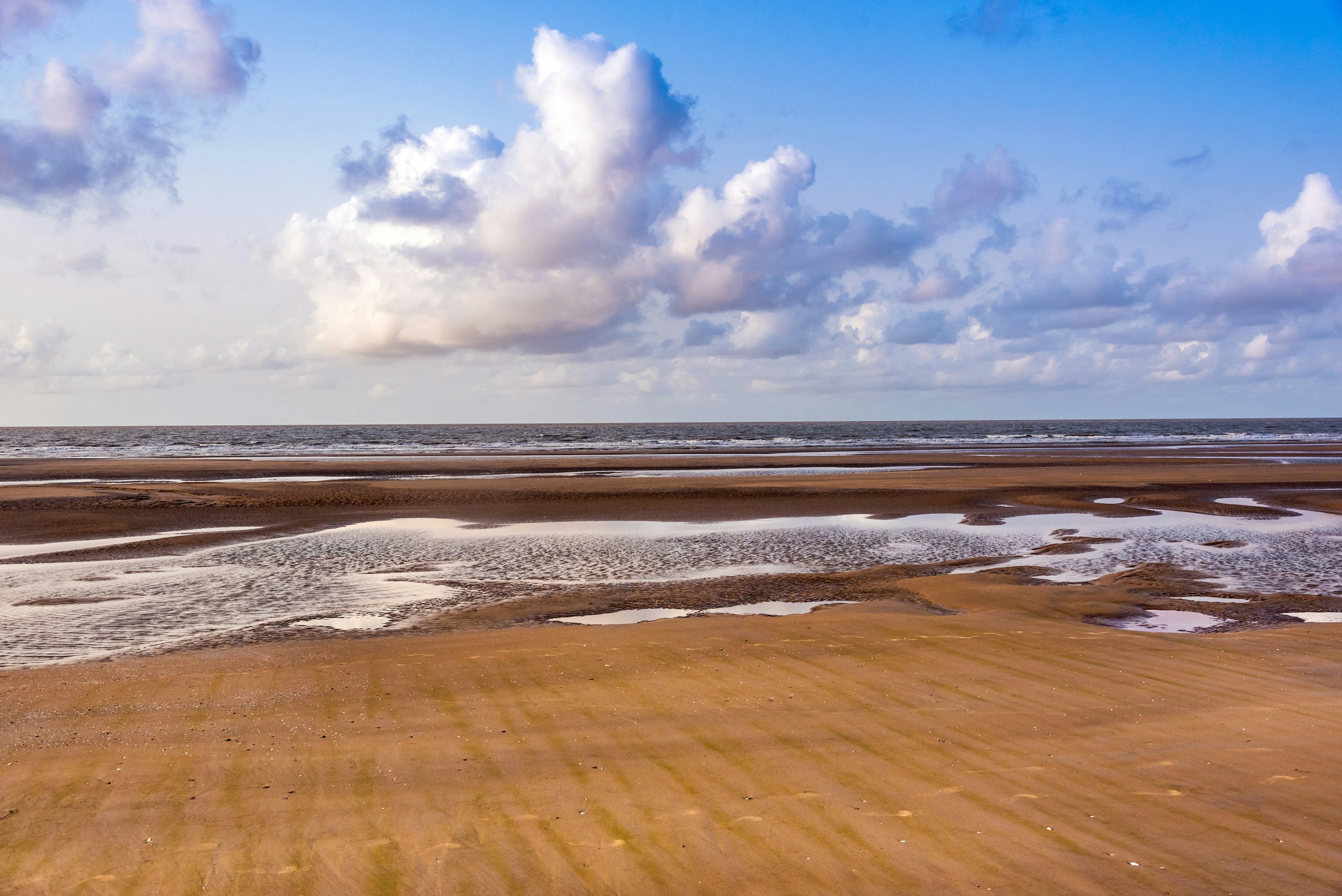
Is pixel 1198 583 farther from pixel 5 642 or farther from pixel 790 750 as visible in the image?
pixel 5 642

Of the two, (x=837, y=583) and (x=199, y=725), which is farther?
(x=837, y=583)

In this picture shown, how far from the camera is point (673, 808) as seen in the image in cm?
596

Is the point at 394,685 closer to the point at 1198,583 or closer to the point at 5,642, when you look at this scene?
the point at 5,642

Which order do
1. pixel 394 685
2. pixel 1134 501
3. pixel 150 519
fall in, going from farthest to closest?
pixel 1134 501
pixel 150 519
pixel 394 685

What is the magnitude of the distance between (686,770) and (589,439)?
103749 mm

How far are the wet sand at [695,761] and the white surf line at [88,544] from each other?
12.7m

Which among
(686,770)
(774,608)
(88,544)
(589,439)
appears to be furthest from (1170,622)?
(589,439)

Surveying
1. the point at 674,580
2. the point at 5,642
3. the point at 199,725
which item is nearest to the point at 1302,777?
the point at 199,725

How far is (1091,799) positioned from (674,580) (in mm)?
10629

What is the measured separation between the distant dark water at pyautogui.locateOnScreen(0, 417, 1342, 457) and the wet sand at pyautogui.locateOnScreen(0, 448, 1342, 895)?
212 feet

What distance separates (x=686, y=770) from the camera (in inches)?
261

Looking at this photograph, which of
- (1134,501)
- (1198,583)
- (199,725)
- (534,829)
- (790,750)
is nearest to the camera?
(534,829)

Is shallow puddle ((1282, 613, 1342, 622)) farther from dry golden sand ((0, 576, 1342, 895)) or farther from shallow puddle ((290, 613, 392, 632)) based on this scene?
shallow puddle ((290, 613, 392, 632))

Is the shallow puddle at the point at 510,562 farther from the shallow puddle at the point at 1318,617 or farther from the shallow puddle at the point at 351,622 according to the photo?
the shallow puddle at the point at 1318,617
